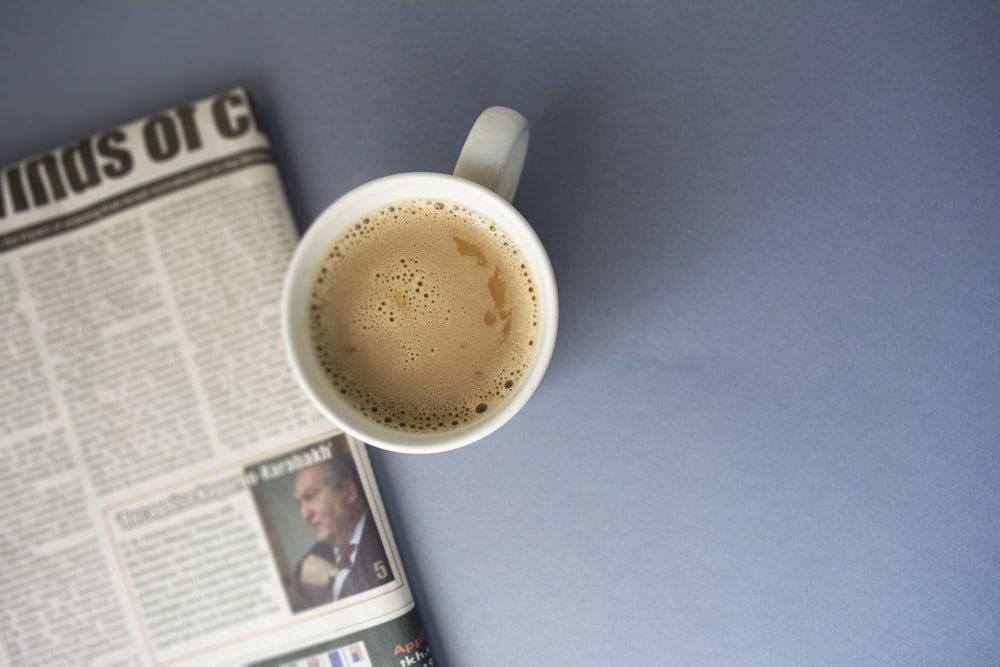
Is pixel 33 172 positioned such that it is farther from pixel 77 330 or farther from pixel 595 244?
pixel 595 244

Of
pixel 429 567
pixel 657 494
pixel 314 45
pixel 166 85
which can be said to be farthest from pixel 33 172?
pixel 657 494

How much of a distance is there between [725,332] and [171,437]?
52 centimetres

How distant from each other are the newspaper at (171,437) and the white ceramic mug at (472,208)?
0.12m

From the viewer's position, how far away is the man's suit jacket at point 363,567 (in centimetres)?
61

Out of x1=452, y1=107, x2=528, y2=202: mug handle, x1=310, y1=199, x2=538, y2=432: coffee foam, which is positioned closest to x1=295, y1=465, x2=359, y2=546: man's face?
x1=310, y1=199, x2=538, y2=432: coffee foam

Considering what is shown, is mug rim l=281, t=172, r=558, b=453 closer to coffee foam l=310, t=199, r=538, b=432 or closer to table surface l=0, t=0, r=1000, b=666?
coffee foam l=310, t=199, r=538, b=432

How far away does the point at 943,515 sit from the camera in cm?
61

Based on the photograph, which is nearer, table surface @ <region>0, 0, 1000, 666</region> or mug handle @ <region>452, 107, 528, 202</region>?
mug handle @ <region>452, 107, 528, 202</region>

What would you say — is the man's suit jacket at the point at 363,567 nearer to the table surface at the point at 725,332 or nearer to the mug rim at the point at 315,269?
the table surface at the point at 725,332

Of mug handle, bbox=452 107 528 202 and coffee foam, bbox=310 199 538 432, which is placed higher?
mug handle, bbox=452 107 528 202

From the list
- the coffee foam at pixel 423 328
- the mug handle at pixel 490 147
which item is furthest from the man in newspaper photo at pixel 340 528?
the mug handle at pixel 490 147

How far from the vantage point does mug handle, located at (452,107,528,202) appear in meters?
0.48

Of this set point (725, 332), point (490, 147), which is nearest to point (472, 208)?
point (490, 147)

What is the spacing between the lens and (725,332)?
2.00 feet
